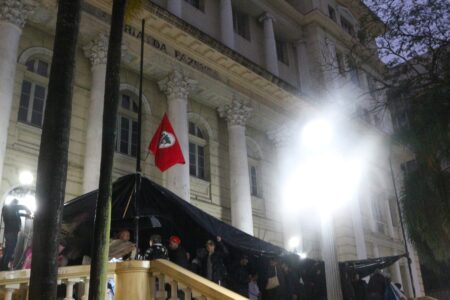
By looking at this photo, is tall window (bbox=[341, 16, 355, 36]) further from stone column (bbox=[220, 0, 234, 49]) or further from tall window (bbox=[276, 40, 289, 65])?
stone column (bbox=[220, 0, 234, 49])

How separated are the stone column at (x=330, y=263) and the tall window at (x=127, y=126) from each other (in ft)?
32.3

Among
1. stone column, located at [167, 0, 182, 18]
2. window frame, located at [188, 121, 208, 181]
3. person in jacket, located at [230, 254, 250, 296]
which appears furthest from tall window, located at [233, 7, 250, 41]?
person in jacket, located at [230, 254, 250, 296]

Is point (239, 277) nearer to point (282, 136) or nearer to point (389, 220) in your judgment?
point (282, 136)

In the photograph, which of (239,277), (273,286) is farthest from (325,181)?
(273,286)

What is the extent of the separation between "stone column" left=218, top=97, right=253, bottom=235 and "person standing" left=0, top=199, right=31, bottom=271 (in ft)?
34.2

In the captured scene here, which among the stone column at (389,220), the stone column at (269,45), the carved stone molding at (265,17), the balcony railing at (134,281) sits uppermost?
the carved stone molding at (265,17)

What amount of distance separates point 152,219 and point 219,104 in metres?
11.0

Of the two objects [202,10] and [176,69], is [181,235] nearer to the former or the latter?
[176,69]

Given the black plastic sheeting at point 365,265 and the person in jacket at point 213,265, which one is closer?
the person in jacket at point 213,265

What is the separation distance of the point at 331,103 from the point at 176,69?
9925 millimetres

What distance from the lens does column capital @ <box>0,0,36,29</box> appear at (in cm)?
1271

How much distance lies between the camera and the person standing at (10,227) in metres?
8.15

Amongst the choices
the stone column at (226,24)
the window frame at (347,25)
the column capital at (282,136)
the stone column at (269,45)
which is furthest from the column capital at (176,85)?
the window frame at (347,25)

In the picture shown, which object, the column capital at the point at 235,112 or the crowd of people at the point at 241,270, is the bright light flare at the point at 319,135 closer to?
the crowd of people at the point at 241,270
